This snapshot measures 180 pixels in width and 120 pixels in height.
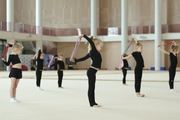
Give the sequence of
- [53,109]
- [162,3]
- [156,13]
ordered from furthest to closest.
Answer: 1. [162,3]
2. [156,13]
3. [53,109]

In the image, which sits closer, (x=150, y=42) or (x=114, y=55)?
(x=150, y=42)

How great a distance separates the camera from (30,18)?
1548 inches

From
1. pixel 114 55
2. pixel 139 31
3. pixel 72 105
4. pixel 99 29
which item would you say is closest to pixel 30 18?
pixel 99 29

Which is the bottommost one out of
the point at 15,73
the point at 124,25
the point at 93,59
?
the point at 15,73

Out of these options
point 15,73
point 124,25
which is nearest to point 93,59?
point 15,73

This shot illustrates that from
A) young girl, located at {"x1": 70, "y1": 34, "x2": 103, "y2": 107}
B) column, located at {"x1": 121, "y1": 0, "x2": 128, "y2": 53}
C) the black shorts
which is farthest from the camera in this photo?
column, located at {"x1": 121, "y1": 0, "x2": 128, "y2": 53}

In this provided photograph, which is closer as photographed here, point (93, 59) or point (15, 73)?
point (93, 59)

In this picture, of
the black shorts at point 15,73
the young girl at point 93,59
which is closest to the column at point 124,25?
the black shorts at point 15,73

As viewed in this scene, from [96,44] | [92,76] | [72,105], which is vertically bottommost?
[72,105]

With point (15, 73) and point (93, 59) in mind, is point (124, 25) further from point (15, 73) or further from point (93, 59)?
point (93, 59)

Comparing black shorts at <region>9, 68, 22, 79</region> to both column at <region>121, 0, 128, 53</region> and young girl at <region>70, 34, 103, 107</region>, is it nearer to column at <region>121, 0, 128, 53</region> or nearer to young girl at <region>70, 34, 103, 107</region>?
young girl at <region>70, 34, 103, 107</region>

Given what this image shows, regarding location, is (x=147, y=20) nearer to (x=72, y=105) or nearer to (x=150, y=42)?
(x=150, y=42)

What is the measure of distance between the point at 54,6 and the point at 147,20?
14.2m

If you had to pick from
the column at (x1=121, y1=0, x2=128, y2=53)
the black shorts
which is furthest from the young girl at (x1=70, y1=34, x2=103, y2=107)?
the column at (x1=121, y1=0, x2=128, y2=53)
